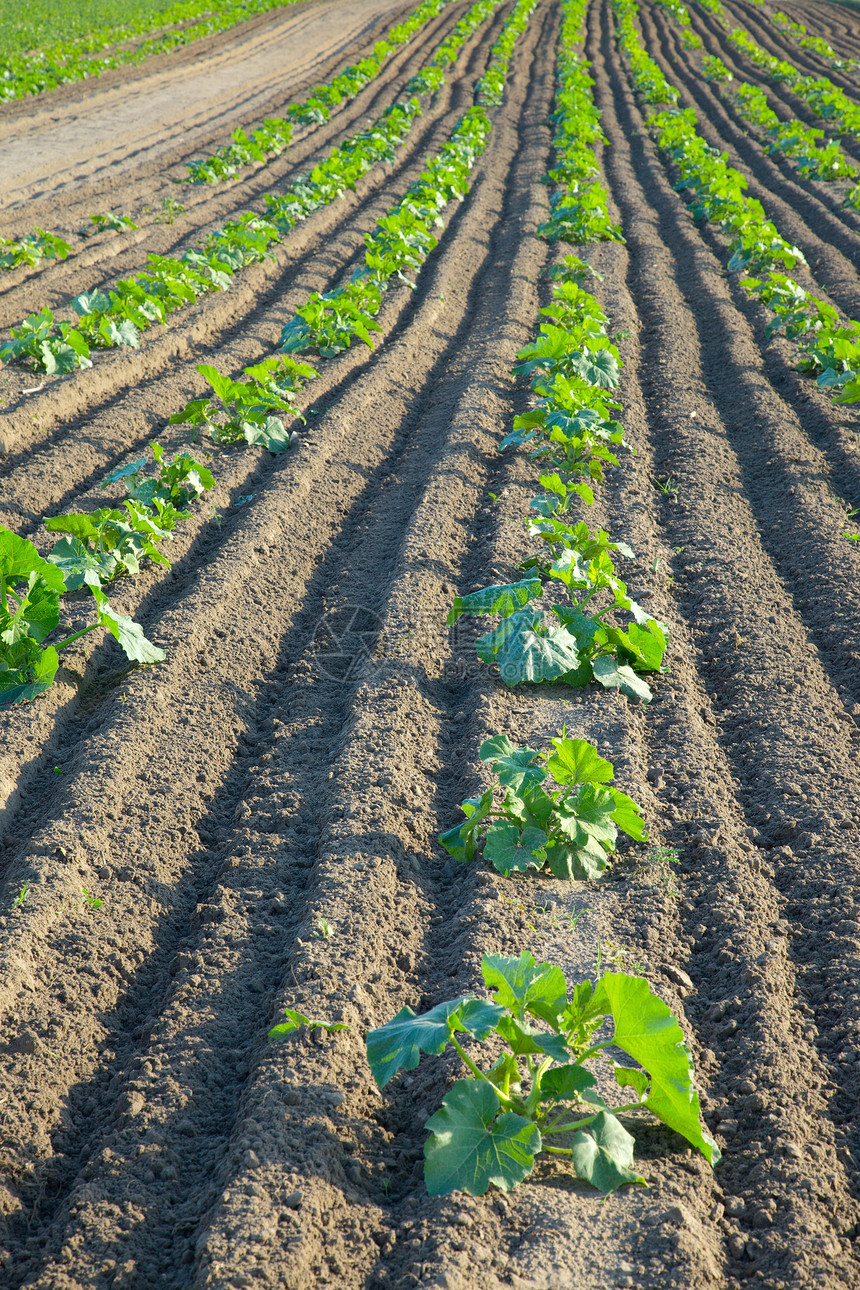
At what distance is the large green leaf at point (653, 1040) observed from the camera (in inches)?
83.6

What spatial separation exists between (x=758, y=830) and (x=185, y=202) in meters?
11.6

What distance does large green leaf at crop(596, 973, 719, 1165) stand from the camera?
212 centimetres

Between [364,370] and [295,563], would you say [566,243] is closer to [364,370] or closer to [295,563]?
[364,370]

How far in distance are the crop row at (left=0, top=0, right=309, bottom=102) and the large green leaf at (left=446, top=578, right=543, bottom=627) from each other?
1902cm

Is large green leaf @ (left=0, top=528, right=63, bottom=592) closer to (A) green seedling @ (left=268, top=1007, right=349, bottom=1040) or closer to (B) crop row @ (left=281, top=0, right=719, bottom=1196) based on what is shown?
(B) crop row @ (left=281, top=0, right=719, bottom=1196)

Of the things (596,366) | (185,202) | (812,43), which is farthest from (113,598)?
(812,43)

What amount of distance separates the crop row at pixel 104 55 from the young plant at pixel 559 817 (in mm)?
20161

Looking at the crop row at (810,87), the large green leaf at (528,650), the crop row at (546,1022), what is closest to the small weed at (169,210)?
the crop row at (546,1022)

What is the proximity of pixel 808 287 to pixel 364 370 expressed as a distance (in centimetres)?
477

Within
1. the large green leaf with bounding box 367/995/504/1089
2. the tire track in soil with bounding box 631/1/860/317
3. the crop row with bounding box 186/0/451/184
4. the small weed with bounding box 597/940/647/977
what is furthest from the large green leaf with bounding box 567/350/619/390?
the crop row with bounding box 186/0/451/184

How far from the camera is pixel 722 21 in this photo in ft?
85.8

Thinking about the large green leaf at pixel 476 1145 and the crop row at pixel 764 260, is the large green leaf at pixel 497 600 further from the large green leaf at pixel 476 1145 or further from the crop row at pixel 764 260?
the crop row at pixel 764 260

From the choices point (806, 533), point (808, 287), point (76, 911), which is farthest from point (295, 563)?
point (808, 287)

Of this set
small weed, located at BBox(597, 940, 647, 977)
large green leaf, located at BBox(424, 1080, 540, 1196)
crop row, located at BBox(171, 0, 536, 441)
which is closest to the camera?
large green leaf, located at BBox(424, 1080, 540, 1196)
